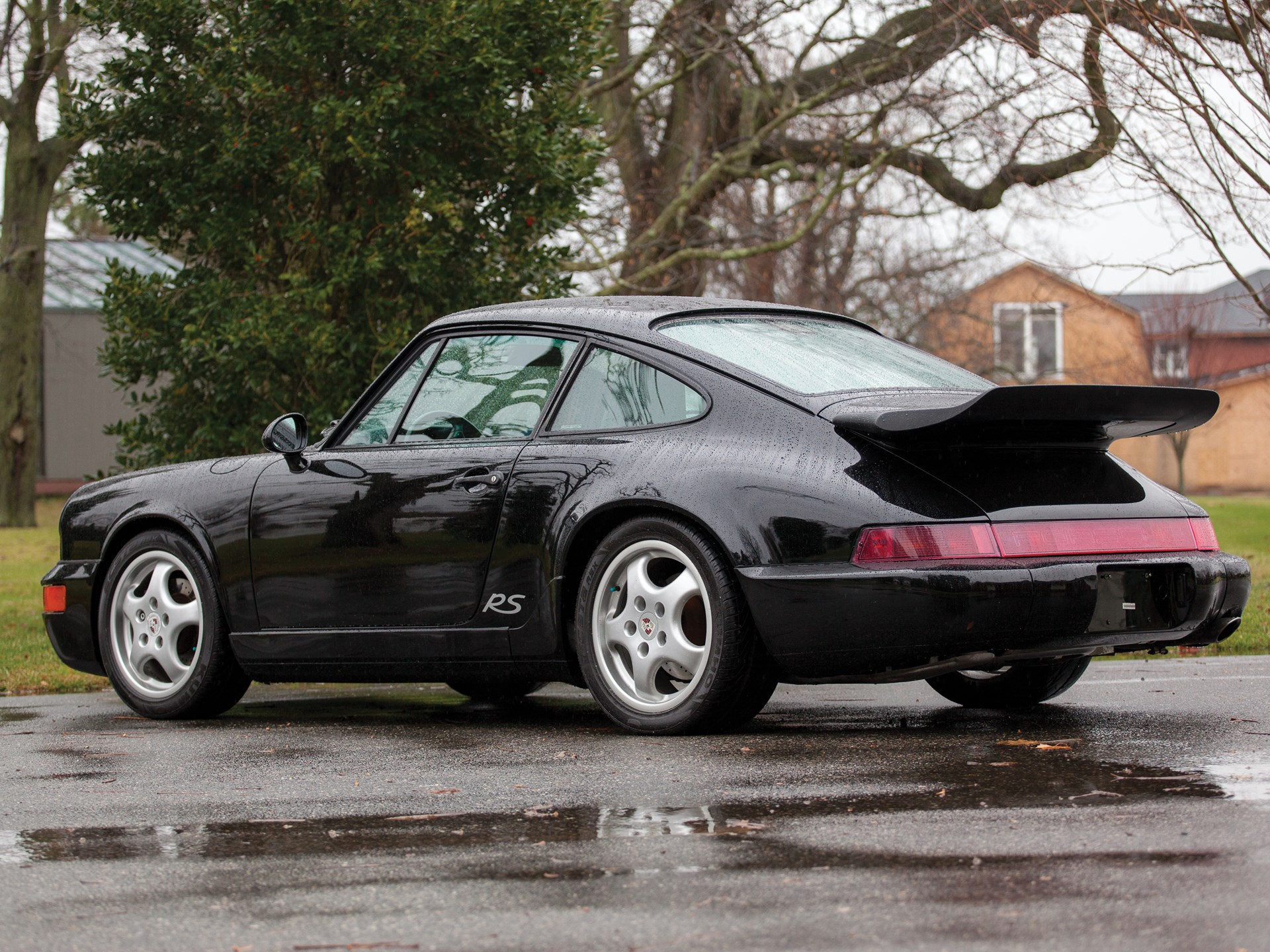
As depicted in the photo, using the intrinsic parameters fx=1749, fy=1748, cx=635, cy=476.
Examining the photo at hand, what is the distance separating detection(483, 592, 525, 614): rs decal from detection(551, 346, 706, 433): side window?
580mm

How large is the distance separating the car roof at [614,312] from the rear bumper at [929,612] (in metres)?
1.10

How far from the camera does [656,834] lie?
3.85 m

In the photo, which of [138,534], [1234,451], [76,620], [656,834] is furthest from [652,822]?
[1234,451]

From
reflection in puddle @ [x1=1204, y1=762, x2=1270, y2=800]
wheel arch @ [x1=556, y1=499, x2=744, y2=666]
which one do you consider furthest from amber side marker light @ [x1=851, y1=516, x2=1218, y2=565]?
reflection in puddle @ [x1=1204, y1=762, x2=1270, y2=800]

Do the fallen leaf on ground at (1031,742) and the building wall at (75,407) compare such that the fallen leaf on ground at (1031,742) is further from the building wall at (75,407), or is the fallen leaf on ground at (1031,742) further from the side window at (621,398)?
the building wall at (75,407)

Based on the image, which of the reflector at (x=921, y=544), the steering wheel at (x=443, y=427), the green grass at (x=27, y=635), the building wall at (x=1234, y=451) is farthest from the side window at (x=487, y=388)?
the building wall at (x=1234, y=451)

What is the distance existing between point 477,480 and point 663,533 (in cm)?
84

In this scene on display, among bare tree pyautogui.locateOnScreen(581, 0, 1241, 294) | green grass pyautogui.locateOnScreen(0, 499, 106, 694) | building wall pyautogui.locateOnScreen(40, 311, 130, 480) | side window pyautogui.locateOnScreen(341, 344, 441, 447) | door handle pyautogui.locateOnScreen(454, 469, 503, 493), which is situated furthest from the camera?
building wall pyautogui.locateOnScreen(40, 311, 130, 480)

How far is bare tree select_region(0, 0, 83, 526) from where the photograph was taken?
26.2 m

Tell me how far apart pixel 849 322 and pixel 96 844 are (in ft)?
12.3

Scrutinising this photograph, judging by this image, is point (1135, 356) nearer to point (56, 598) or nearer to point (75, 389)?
point (75, 389)

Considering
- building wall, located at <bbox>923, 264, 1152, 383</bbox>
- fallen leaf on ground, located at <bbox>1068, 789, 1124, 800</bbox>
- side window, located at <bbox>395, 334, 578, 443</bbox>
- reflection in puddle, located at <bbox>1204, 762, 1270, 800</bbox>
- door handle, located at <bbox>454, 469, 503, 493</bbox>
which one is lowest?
fallen leaf on ground, located at <bbox>1068, 789, 1124, 800</bbox>

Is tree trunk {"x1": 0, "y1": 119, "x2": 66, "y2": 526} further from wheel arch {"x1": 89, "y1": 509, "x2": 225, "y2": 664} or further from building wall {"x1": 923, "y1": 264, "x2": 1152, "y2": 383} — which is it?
wheel arch {"x1": 89, "y1": 509, "x2": 225, "y2": 664}

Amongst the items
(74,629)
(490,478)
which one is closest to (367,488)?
(490,478)
